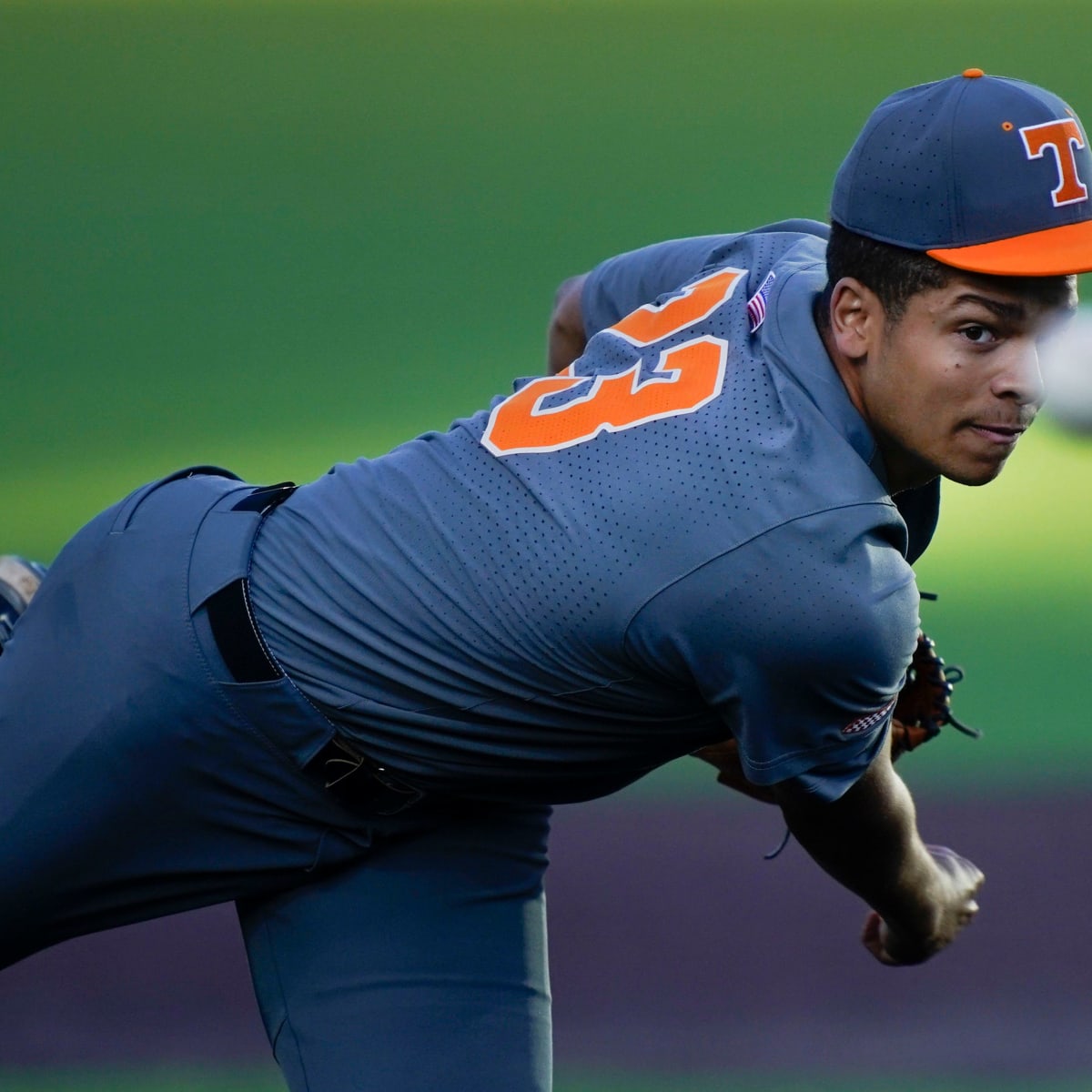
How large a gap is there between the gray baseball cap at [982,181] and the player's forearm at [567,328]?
0.57 meters

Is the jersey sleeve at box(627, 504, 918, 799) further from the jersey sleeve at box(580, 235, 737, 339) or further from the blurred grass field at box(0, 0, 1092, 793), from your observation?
the blurred grass field at box(0, 0, 1092, 793)

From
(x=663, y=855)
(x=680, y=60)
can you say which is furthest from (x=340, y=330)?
(x=663, y=855)

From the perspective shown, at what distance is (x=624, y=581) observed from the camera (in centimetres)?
126

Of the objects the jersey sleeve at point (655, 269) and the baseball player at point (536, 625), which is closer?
the baseball player at point (536, 625)

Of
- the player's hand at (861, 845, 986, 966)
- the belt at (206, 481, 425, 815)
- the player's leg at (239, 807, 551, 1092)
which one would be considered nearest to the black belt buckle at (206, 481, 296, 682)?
the belt at (206, 481, 425, 815)

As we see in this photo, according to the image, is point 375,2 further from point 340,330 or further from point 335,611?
point 335,611

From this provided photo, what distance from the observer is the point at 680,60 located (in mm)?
3908

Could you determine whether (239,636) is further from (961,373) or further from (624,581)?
(961,373)

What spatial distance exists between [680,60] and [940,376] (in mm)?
2853

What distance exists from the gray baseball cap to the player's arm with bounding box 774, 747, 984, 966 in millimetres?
446

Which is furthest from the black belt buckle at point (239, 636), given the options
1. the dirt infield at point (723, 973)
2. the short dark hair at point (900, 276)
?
the dirt infield at point (723, 973)

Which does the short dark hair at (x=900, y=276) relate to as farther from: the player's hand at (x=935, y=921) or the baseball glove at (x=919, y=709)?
the player's hand at (x=935, y=921)

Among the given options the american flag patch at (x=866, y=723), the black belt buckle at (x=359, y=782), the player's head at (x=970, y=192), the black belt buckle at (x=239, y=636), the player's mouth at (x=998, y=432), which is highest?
the player's head at (x=970, y=192)

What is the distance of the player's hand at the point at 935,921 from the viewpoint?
1657 mm
